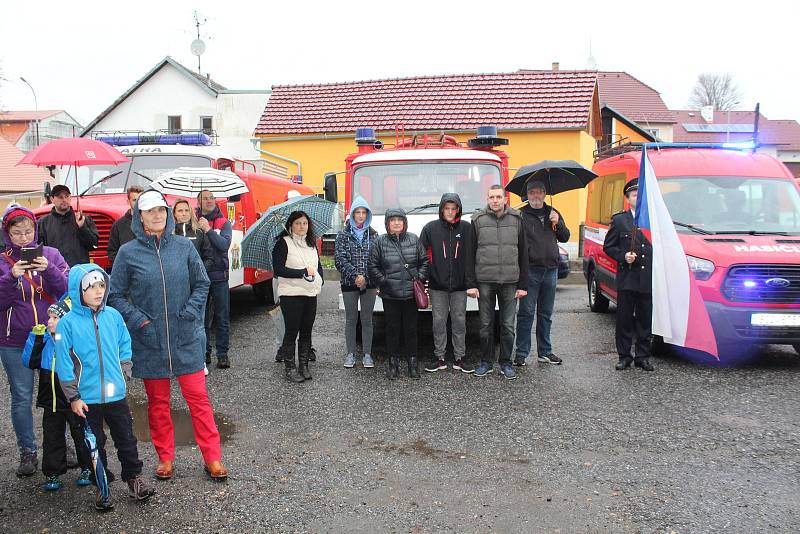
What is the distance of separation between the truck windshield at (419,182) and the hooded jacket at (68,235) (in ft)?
10.1

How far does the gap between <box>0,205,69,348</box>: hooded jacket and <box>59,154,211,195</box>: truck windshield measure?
5298 millimetres

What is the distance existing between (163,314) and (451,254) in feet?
11.6

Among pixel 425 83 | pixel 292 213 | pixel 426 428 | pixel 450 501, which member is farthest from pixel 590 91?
pixel 450 501

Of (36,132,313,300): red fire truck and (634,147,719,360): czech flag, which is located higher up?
(36,132,313,300): red fire truck

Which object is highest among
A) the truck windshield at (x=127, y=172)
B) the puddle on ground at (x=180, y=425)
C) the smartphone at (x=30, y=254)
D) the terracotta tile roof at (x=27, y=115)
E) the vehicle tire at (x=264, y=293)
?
the terracotta tile roof at (x=27, y=115)

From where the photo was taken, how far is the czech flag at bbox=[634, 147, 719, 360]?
7.52 metres

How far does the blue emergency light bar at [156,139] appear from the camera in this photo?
456 inches

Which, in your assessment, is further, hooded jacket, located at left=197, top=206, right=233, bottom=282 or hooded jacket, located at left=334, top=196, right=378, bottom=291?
hooded jacket, located at left=197, top=206, right=233, bottom=282

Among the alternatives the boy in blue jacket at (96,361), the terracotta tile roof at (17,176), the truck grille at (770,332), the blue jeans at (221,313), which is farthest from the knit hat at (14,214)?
the terracotta tile roof at (17,176)

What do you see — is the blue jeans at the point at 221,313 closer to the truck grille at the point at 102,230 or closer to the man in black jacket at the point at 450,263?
the truck grille at the point at 102,230

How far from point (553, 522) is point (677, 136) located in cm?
6321

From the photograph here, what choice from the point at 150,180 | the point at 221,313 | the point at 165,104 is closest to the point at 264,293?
the point at 150,180

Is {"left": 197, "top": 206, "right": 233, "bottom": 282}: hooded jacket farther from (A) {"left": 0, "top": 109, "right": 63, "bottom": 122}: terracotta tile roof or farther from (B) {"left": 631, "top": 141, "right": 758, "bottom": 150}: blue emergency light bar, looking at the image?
(A) {"left": 0, "top": 109, "right": 63, "bottom": 122}: terracotta tile roof

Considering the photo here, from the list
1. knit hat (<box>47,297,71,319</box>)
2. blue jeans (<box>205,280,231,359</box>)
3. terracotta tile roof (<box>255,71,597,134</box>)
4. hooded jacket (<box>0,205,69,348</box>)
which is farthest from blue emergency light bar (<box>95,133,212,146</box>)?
terracotta tile roof (<box>255,71,597,134</box>)
